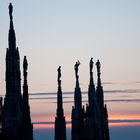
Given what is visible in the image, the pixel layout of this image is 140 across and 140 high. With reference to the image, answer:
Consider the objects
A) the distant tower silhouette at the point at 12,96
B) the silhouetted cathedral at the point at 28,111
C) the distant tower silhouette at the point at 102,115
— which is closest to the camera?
the silhouetted cathedral at the point at 28,111

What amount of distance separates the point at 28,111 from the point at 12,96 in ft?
23.0

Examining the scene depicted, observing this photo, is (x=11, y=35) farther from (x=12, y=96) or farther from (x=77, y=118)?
(x=77, y=118)

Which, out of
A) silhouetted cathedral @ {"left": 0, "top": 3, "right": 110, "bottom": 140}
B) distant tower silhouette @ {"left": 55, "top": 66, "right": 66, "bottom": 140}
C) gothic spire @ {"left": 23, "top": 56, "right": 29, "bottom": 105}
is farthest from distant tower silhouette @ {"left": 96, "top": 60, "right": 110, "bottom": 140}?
gothic spire @ {"left": 23, "top": 56, "right": 29, "bottom": 105}

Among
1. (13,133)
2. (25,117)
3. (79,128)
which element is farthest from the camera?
(79,128)

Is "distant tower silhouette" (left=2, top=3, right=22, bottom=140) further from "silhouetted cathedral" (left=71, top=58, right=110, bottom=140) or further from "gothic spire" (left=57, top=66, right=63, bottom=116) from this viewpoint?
"silhouetted cathedral" (left=71, top=58, right=110, bottom=140)

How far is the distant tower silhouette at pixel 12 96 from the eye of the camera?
6744 cm

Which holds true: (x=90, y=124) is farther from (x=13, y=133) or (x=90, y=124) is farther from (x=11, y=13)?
(x=11, y=13)

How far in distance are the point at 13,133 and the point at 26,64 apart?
317 inches

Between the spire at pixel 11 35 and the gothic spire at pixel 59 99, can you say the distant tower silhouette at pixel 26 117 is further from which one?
the gothic spire at pixel 59 99

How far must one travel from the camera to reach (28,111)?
61094 millimetres

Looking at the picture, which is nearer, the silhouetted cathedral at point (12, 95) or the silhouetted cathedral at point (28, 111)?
the silhouetted cathedral at point (28, 111)

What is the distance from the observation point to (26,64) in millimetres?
62781

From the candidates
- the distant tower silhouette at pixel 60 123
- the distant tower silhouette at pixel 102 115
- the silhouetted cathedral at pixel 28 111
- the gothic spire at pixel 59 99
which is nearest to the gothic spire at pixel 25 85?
the silhouetted cathedral at pixel 28 111

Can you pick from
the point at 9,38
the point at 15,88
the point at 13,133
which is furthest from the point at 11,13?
the point at 13,133
